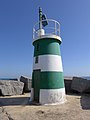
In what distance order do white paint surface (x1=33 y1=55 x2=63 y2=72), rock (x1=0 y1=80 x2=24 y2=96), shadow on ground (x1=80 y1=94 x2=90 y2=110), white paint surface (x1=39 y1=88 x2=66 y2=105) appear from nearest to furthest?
shadow on ground (x1=80 y1=94 x2=90 y2=110), white paint surface (x1=39 y1=88 x2=66 y2=105), white paint surface (x1=33 y1=55 x2=63 y2=72), rock (x1=0 y1=80 x2=24 y2=96)

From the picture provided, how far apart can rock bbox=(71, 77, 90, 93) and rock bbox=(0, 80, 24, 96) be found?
4623 millimetres

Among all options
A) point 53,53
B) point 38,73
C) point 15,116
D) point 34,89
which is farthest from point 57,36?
point 15,116

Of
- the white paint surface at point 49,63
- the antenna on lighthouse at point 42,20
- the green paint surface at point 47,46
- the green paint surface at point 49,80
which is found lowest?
→ the green paint surface at point 49,80

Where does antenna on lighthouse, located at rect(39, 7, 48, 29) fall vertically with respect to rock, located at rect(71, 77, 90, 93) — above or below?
above

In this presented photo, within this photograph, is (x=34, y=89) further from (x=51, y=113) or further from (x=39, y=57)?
(x=51, y=113)

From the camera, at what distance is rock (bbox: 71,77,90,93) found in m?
14.4

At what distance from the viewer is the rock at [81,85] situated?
14421 mm

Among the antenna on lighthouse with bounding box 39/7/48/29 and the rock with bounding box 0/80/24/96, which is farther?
the rock with bounding box 0/80/24/96

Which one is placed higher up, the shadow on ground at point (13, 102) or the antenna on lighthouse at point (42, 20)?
the antenna on lighthouse at point (42, 20)

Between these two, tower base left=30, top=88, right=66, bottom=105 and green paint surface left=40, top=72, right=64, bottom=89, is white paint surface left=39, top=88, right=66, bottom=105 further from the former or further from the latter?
green paint surface left=40, top=72, right=64, bottom=89

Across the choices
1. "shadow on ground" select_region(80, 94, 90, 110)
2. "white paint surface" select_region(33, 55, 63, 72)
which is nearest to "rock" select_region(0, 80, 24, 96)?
"white paint surface" select_region(33, 55, 63, 72)

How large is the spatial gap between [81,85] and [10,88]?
5932mm

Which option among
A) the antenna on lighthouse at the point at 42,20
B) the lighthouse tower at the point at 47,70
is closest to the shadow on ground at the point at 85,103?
the lighthouse tower at the point at 47,70

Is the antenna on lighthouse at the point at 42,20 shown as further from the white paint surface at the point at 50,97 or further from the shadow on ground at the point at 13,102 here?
the shadow on ground at the point at 13,102
